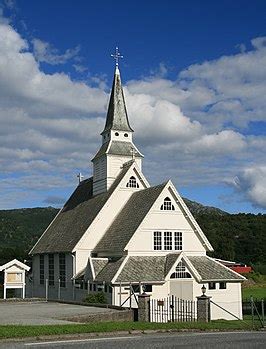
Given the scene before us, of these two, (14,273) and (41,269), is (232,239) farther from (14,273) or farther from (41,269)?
(14,273)

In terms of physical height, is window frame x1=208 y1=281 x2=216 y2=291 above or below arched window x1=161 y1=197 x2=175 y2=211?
below

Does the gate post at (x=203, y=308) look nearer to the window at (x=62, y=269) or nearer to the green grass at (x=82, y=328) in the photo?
the green grass at (x=82, y=328)

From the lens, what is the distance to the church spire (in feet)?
151

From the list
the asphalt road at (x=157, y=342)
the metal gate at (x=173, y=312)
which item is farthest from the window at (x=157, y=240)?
the asphalt road at (x=157, y=342)

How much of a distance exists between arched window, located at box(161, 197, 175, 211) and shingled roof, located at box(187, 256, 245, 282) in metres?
3.48

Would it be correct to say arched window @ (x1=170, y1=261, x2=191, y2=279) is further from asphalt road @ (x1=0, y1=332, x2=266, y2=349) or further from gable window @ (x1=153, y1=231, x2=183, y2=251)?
asphalt road @ (x1=0, y1=332, x2=266, y2=349)

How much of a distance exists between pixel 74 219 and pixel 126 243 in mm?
11345

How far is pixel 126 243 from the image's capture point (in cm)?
3588

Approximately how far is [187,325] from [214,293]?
47.1ft

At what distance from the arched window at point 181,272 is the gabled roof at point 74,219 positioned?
336 inches

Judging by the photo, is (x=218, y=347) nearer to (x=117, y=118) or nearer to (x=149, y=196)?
(x=149, y=196)

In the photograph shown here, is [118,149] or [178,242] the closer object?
[178,242]

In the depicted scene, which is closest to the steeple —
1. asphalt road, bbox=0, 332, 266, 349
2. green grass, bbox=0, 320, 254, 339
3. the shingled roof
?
the shingled roof

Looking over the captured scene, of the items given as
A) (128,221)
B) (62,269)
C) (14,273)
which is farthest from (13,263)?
(128,221)
